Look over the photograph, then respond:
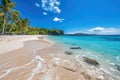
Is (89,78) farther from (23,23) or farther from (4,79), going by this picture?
(23,23)

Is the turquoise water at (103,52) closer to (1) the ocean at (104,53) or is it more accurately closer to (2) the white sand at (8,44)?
(1) the ocean at (104,53)

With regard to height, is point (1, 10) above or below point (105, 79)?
above

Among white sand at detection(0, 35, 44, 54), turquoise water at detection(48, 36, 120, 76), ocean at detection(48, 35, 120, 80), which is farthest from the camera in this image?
white sand at detection(0, 35, 44, 54)

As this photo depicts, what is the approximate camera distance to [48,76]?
4703mm

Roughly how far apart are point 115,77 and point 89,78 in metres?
1.50

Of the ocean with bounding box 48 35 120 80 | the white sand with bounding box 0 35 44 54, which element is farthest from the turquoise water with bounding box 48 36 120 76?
the white sand with bounding box 0 35 44 54

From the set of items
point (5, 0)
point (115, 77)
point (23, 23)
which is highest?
point (5, 0)

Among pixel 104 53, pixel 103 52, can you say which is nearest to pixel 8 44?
pixel 104 53

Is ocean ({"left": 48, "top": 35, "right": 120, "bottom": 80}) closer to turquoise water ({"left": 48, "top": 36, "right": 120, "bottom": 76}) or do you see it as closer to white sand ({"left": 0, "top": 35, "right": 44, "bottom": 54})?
turquoise water ({"left": 48, "top": 36, "right": 120, "bottom": 76})

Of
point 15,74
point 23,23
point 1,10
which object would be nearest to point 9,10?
Answer: point 1,10

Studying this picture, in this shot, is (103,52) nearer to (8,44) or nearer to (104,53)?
(104,53)

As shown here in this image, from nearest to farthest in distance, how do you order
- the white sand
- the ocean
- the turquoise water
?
the ocean
the turquoise water
the white sand

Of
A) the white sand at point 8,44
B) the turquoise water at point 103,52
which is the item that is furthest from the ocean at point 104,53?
the white sand at point 8,44

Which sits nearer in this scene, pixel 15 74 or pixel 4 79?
pixel 4 79
